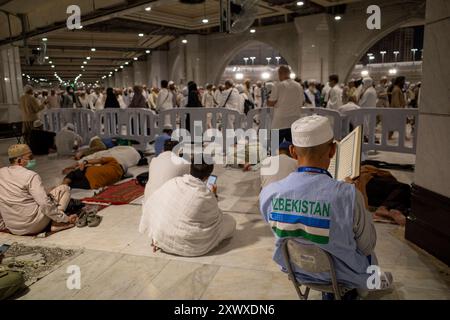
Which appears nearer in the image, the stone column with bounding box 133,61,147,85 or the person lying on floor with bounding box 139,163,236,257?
the person lying on floor with bounding box 139,163,236,257

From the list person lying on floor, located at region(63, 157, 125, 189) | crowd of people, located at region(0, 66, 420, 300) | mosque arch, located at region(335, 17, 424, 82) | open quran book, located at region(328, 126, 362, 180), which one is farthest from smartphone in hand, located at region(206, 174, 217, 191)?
mosque arch, located at region(335, 17, 424, 82)

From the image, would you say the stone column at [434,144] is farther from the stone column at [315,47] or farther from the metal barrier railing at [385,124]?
the stone column at [315,47]

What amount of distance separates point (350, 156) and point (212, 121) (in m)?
6.54

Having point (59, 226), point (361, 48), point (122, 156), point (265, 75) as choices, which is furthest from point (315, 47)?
point (265, 75)

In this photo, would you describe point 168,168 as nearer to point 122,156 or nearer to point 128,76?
point 122,156

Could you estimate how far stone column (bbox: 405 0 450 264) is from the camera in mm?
3055

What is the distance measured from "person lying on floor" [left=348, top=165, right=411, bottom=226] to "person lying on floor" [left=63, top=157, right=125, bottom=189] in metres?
3.67

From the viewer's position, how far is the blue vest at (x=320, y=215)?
63.7 inches

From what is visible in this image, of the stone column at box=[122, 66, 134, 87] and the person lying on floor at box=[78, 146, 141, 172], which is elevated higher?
the stone column at box=[122, 66, 134, 87]

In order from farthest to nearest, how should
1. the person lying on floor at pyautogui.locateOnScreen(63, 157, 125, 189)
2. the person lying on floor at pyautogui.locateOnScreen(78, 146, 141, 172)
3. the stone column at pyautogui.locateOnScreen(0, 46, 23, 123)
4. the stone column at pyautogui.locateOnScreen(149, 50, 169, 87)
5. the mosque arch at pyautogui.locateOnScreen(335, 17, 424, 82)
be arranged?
the stone column at pyautogui.locateOnScreen(149, 50, 169, 87) < the mosque arch at pyautogui.locateOnScreen(335, 17, 424, 82) < the stone column at pyautogui.locateOnScreen(0, 46, 23, 123) < the person lying on floor at pyautogui.locateOnScreen(78, 146, 141, 172) < the person lying on floor at pyautogui.locateOnScreen(63, 157, 125, 189)

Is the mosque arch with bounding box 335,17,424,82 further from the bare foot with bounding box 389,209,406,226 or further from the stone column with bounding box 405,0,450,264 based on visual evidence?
the stone column with bounding box 405,0,450,264

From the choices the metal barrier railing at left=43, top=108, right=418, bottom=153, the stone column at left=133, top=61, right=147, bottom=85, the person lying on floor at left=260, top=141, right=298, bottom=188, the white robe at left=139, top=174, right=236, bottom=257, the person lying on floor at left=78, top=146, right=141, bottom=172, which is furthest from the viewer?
the stone column at left=133, top=61, right=147, bottom=85

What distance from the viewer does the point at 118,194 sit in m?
5.20

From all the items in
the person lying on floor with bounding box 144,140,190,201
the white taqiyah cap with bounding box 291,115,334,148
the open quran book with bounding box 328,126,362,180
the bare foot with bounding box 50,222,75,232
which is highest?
the white taqiyah cap with bounding box 291,115,334,148
